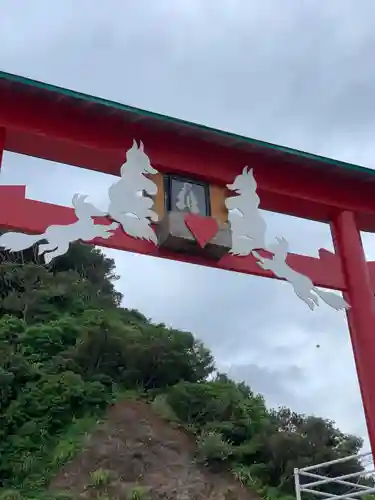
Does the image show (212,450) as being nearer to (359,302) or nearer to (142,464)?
(142,464)

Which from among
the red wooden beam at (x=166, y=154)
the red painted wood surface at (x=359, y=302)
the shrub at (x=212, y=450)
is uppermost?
the shrub at (x=212, y=450)

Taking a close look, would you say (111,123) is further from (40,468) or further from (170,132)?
(40,468)

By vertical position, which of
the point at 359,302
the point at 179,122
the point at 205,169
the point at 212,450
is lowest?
the point at 359,302

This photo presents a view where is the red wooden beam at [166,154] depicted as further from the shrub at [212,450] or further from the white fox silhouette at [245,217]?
the shrub at [212,450]

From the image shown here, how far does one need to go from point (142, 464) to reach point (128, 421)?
3.72ft

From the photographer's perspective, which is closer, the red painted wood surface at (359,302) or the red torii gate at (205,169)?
the red torii gate at (205,169)

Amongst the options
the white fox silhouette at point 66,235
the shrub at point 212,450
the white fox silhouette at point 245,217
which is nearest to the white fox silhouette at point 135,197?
the white fox silhouette at point 66,235

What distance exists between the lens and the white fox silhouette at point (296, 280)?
3.37 m

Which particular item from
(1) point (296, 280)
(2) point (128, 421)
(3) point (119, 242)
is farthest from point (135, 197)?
(2) point (128, 421)

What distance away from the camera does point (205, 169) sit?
11.6ft

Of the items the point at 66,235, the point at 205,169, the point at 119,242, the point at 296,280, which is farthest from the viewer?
the point at 205,169

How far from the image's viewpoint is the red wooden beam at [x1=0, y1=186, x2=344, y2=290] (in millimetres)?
2941

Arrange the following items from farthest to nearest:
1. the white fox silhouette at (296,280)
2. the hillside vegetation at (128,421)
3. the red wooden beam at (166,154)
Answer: the hillside vegetation at (128,421)
the white fox silhouette at (296,280)
the red wooden beam at (166,154)

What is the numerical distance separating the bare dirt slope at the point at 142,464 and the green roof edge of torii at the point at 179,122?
7.63 metres
